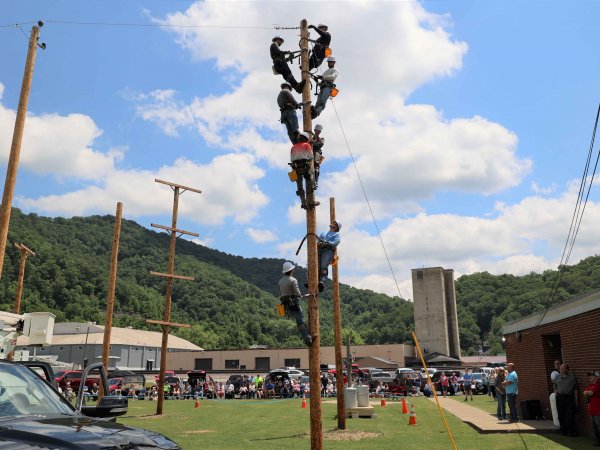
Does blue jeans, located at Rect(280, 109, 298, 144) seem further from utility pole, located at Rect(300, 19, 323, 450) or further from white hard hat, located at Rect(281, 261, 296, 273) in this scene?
white hard hat, located at Rect(281, 261, 296, 273)

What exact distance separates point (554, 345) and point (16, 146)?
677 inches

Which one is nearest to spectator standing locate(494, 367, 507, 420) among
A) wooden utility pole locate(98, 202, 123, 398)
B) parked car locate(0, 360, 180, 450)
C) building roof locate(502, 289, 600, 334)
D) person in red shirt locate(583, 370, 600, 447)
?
building roof locate(502, 289, 600, 334)

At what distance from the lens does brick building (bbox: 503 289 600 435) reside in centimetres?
1272

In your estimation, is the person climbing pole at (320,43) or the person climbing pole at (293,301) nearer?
the person climbing pole at (293,301)

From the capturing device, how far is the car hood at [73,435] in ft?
10.2

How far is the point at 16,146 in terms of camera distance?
49.9 ft

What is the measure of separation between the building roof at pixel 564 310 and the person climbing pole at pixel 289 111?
311 inches

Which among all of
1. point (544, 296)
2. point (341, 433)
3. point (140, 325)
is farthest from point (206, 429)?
point (140, 325)

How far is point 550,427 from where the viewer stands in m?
14.6

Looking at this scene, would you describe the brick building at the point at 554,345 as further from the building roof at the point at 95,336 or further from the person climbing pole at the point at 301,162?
the building roof at the point at 95,336

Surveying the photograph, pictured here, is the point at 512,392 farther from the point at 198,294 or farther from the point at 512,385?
the point at 198,294

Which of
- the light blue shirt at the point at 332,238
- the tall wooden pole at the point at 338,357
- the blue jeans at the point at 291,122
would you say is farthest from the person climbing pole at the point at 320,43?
the tall wooden pole at the point at 338,357

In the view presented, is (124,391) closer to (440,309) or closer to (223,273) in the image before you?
(440,309)

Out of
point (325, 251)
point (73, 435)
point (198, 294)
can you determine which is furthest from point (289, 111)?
point (198, 294)
